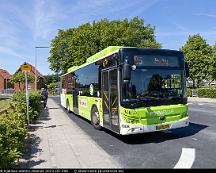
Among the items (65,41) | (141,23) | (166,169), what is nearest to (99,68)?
(166,169)

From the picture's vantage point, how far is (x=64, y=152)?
9.95 metres

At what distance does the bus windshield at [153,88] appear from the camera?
1087cm

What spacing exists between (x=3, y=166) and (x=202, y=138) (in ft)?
22.7

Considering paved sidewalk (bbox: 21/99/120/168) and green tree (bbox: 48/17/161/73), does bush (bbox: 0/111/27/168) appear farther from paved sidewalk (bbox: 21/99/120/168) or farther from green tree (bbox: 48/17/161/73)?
green tree (bbox: 48/17/161/73)

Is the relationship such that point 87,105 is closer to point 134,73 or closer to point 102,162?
point 134,73

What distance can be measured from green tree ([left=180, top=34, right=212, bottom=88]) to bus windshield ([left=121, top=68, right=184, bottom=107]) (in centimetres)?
5074

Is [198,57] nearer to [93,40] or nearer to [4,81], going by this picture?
[93,40]

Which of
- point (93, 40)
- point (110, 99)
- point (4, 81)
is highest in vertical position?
point (93, 40)

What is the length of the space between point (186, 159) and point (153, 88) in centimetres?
304

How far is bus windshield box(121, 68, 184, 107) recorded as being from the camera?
35.7 ft

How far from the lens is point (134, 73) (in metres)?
10.9

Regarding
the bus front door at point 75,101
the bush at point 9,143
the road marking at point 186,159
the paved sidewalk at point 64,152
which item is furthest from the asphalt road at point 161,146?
the bus front door at point 75,101

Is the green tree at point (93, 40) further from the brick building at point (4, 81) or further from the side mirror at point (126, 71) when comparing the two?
the brick building at point (4, 81)

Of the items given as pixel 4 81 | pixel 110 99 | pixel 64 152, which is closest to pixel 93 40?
pixel 110 99
